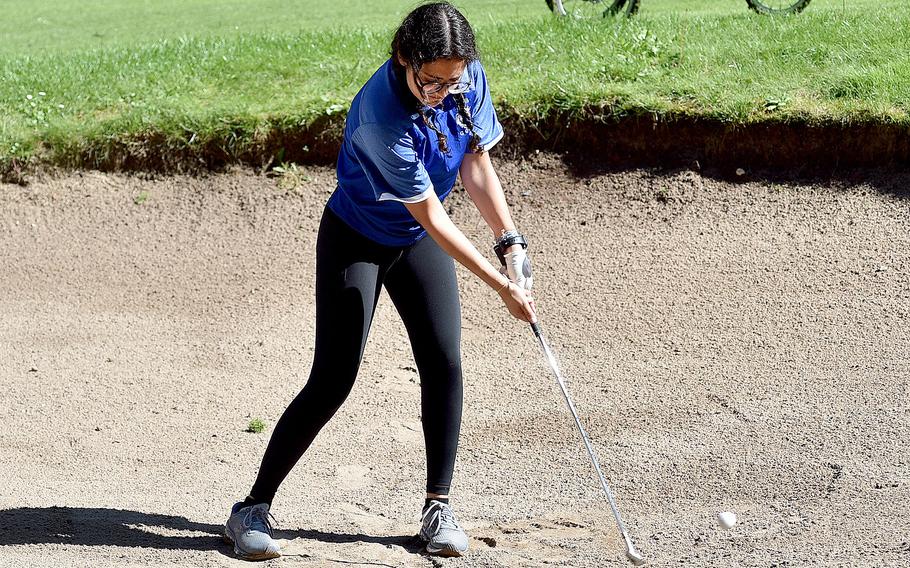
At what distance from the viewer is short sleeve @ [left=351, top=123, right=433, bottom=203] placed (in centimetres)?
338

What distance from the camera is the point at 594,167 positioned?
694 centimetres

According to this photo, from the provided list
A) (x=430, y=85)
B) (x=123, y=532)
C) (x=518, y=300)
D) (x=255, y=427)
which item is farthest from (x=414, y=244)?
(x=255, y=427)

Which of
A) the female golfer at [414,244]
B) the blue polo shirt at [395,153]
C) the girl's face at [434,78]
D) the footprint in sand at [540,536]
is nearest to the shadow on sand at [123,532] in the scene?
the female golfer at [414,244]

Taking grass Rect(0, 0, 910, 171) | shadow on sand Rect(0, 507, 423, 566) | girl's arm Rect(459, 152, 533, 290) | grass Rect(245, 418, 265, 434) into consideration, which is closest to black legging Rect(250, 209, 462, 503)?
girl's arm Rect(459, 152, 533, 290)

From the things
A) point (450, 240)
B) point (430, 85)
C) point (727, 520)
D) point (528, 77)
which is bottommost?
point (727, 520)

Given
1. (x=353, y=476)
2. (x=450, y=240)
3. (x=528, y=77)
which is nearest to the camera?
(x=450, y=240)

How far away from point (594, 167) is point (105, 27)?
25.9ft

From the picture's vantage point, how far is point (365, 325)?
3.75 meters

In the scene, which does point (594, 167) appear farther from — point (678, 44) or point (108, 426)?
point (108, 426)

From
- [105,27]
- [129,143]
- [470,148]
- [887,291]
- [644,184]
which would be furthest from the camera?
[105,27]

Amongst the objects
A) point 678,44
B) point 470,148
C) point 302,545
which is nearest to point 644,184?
point 678,44

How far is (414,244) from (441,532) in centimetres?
103

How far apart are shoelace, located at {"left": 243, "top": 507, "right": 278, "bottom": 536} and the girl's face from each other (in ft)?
5.22

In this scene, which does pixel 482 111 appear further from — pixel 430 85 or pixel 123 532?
pixel 123 532
